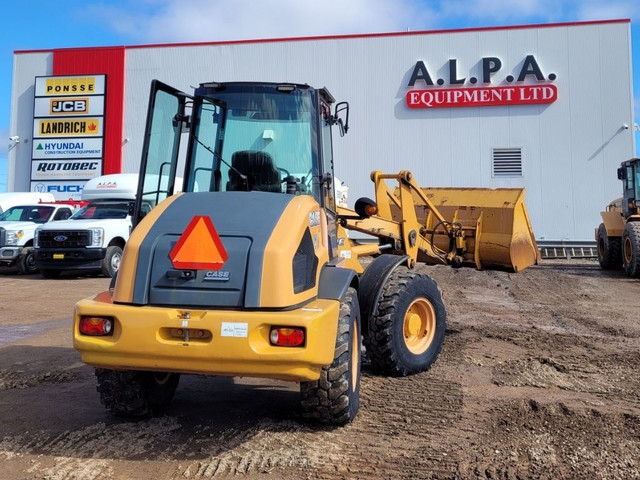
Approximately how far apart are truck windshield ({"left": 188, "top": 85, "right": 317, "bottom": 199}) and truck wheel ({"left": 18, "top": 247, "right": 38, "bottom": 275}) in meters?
12.6

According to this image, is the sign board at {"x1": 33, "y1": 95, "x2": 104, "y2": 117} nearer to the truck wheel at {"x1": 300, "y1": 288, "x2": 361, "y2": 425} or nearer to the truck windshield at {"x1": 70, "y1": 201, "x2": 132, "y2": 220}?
the truck windshield at {"x1": 70, "y1": 201, "x2": 132, "y2": 220}

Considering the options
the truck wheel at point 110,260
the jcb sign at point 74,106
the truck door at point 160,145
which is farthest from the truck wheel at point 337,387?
the jcb sign at point 74,106

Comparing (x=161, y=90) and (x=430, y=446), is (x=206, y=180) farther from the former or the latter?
(x=430, y=446)

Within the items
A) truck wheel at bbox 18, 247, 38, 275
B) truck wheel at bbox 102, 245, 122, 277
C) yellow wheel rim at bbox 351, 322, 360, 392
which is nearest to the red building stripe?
truck wheel at bbox 18, 247, 38, 275

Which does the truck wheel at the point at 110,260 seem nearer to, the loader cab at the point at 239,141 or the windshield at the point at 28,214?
the windshield at the point at 28,214

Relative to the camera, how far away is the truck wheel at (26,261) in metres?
15.5

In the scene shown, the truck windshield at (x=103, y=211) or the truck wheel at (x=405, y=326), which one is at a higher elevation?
the truck windshield at (x=103, y=211)

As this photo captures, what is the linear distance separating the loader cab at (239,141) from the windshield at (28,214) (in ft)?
44.8

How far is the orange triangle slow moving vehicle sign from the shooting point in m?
3.47

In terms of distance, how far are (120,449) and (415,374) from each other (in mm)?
2727

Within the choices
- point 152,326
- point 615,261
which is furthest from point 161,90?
point 615,261

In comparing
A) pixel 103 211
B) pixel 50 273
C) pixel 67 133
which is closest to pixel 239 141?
pixel 103 211

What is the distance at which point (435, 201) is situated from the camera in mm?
8672

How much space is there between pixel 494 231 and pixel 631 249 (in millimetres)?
8009
